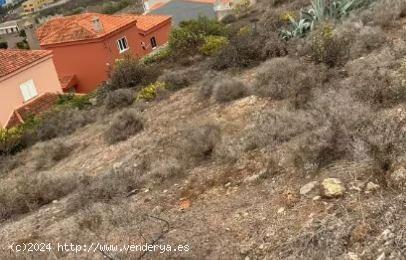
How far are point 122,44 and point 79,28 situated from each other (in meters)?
2.53

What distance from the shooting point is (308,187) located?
495 centimetres

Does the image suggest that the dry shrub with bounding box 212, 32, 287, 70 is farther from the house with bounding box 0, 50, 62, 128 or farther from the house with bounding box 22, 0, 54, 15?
the house with bounding box 22, 0, 54, 15

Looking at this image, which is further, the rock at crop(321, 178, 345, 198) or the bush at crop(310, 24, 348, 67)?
the bush at crop(310, 24, 348, 67)

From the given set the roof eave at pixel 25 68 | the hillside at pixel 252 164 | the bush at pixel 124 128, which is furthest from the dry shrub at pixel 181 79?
the roof eave at pixel 25 68

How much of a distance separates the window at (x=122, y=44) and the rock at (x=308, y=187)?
2405cm

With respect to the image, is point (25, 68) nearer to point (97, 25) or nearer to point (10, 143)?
point (97, 25)

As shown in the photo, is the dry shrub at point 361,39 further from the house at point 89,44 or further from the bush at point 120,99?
the house at point 89,44

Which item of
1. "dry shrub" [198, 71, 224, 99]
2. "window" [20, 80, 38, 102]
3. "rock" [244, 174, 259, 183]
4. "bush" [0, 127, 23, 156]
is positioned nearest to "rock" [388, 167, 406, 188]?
"rock" [244, 174, 259, 183]

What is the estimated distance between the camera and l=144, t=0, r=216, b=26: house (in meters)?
33.1

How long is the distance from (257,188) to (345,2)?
353 inches

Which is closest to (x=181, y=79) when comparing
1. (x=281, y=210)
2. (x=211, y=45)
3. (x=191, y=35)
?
(x=211, y=45)

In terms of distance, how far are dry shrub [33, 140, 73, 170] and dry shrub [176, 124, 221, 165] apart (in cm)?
387

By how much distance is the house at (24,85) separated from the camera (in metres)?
20.8

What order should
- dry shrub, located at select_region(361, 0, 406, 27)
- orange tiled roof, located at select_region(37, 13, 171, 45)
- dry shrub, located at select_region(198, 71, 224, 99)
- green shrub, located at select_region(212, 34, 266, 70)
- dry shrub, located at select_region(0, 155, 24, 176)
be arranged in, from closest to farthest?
dry shrub, located at select_region(361, 0, 406, 27) < dry shrub, located at select_region(198, 71, 224, 99) < dry shrub, located at select_region(0, 155, 24, 176) < green shrub, located at select_region(212, 34, 266, 70) < orange tiled roof, located at select_region(37, 13, 171, 45)
